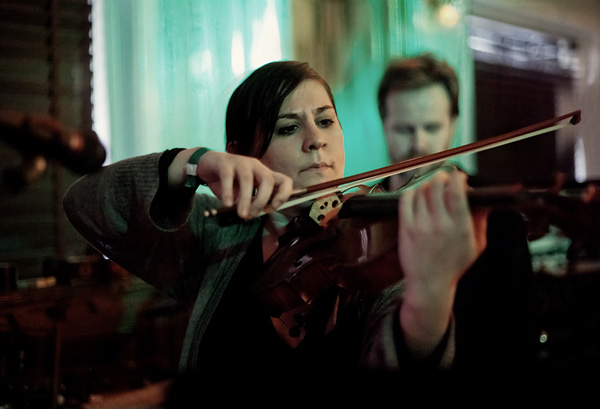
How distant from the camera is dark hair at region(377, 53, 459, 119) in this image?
1.26 metres

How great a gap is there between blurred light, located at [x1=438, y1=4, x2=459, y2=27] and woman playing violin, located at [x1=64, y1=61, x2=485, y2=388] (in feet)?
2.35

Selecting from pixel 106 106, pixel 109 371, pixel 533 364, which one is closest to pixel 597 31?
pixel 533 364

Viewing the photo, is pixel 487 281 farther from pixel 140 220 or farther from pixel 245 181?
pixel 140 220

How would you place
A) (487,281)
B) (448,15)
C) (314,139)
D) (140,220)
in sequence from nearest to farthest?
(140,220)
(314,139)
(487,281)
(448,15)

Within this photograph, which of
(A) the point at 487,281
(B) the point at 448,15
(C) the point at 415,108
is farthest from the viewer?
(B) the point at 448,15

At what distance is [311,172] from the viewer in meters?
0.93

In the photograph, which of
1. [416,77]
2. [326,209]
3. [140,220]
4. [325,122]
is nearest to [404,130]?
[416,77]

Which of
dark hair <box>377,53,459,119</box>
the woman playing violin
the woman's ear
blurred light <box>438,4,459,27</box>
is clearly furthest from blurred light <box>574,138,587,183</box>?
the woman's ear

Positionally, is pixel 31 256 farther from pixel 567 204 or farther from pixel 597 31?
pixel 597 31

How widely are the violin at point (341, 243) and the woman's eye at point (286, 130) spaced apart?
0.15 m

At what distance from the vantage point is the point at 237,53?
1366 mm

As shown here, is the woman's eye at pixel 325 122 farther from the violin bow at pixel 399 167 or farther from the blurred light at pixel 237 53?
the blurred light at pixel 237 53

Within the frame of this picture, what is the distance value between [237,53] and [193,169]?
681 mm

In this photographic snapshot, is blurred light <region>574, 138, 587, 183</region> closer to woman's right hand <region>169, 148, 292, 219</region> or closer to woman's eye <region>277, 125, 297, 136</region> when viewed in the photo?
woman's eye <region>277, 125, 297, 136</region>
